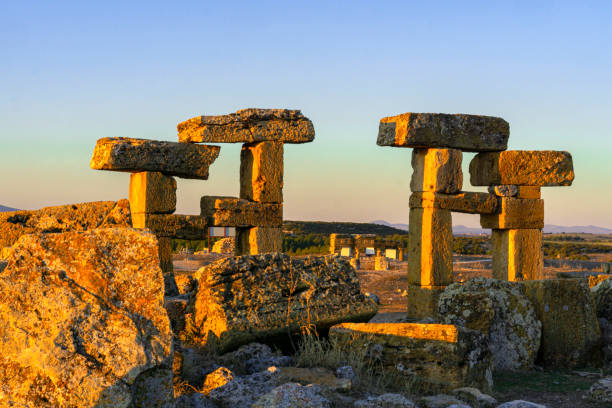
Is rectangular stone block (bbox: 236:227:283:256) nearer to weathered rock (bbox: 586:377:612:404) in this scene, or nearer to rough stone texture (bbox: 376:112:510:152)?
rough stone texture (bbox: 376:112:510:152)

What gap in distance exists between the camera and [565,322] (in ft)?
25.4

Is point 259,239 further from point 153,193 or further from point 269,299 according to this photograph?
point 269,299

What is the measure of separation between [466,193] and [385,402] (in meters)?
7.38

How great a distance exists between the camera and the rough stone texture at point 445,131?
1083 cm

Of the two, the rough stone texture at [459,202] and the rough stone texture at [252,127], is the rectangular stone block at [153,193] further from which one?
the rough stone texture at [459,202]

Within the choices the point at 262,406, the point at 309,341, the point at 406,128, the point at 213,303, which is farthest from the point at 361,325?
the point at 406,128

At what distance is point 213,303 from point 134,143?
5.86 meters

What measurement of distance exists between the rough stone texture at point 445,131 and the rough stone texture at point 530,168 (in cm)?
27

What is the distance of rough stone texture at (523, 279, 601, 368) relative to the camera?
25.1 ft

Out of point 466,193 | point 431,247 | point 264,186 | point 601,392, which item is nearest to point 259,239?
point 264,186

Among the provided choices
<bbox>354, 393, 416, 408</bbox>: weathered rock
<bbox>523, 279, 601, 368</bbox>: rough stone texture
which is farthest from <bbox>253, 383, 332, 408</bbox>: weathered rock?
<bbox>523, 279, 601, 368</bbox>: rough stone texture

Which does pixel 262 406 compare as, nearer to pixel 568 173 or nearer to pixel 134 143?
pixel 134 143

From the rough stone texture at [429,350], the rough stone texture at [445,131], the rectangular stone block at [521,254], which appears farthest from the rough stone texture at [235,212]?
the rough stone texture at [429,350]

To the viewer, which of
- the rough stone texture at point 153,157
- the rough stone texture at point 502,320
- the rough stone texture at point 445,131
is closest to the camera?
the rough stone texture at point 502,320
